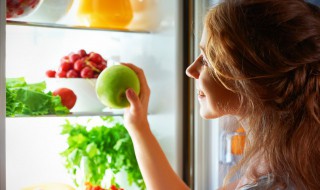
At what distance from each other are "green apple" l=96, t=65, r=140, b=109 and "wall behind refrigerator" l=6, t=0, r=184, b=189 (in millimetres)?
231

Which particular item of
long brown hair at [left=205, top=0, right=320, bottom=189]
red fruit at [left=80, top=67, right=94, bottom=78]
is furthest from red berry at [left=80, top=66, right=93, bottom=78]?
long brown hair at [left=205, top=0, right=320, bottom=189]

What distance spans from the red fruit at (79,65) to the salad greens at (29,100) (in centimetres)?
15

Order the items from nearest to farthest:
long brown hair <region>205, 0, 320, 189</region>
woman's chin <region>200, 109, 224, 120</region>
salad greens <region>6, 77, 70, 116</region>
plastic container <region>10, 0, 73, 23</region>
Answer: long brown hair <region>205, 0, 320, 189</region>, woman's chin <region>200, 109, 224, 120</region>, salad greens <region>6, 77, 70, 116</region>, plastic container <region>10, 0, 73, 23</region>

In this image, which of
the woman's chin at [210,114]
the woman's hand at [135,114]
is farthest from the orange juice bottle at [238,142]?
the woman's chin at [210,114]

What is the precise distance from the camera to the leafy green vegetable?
167 cm

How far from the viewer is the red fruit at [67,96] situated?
1.51 meters

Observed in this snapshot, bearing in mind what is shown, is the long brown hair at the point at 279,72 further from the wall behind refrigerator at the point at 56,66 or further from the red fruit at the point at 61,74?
the red fruit at the point at 61,74

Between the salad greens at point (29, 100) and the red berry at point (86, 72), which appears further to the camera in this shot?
the red berry at point (86, 72)

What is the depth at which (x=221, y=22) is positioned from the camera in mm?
1051

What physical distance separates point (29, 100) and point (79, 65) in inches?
10.1

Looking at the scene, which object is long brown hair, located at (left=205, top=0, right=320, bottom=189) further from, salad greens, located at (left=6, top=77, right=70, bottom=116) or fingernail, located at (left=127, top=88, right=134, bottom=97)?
salad greens, located at (left=6, top=77, right=70, bottom=116)

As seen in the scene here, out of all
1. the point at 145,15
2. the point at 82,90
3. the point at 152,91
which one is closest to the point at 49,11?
the point at 82,90

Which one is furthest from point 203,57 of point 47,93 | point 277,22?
point 47,93

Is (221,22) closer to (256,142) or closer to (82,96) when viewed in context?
(256,142)
